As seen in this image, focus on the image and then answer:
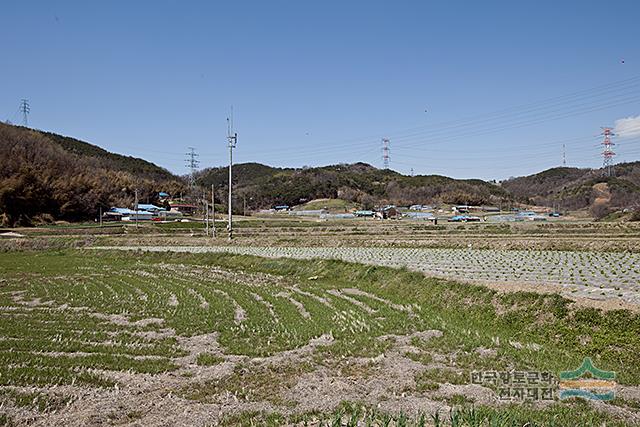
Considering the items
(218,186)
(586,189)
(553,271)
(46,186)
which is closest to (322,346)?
(553,271)

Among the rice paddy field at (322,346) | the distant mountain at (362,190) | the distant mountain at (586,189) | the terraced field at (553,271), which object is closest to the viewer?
the rice paddy field at (322,346)

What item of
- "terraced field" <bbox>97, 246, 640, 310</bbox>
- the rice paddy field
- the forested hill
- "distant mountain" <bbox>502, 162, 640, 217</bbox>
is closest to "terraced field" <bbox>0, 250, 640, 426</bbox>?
the rice paddy field

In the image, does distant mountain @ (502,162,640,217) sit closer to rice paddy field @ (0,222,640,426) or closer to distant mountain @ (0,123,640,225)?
distant mountain @ (0,123,640,225)

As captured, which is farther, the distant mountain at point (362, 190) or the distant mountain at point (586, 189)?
the distant mountain at point (362, 190)

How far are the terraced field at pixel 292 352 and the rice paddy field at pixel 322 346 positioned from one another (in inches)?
1.4

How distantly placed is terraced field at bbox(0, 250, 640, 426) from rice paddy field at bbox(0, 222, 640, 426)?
0.12ft

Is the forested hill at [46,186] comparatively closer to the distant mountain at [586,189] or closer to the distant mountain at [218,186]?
the distant mountain at [218,186]

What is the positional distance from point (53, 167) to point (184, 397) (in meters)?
97.2

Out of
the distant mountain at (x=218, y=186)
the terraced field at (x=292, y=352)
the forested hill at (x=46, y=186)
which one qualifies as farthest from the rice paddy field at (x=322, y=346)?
the distant mountain at (x=218, y=186)

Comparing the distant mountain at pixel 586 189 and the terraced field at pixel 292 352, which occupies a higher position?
the distant mountain at pixel 586 189

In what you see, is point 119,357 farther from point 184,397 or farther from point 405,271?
point 405,271

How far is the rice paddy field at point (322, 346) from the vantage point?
6.11 metres

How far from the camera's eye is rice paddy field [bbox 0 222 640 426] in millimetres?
6113

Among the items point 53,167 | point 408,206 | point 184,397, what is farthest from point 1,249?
point 408,206
